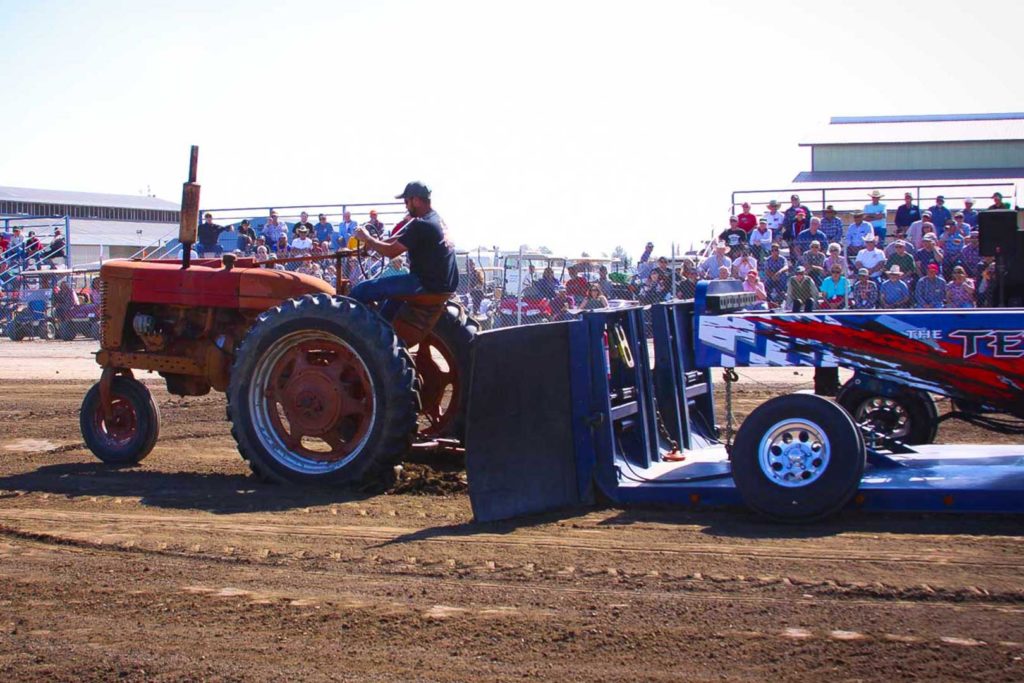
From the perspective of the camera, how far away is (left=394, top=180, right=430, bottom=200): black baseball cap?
7895 millimetres

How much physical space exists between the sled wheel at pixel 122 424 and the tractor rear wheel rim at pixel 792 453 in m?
4.90

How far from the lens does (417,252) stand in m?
7.88

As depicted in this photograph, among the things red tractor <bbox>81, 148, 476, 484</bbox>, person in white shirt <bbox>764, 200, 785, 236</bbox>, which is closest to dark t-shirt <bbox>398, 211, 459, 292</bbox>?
red tractor <bbox>81, 148, 476, 484</bbox>

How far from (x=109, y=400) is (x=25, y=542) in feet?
8.85

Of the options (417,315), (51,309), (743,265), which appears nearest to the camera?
(417,315)

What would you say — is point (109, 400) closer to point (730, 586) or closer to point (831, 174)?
point (730, 586)

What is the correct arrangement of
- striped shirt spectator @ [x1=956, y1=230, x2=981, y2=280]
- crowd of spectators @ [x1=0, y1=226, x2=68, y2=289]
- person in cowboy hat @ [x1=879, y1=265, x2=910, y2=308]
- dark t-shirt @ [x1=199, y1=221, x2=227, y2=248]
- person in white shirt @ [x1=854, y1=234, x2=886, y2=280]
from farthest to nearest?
crowd of spectators @ [x1=0, y1=226, x2=68, y2=289], dark t-shirt @ [x1=199, y1=221, x2=227, y2=248], person in white shirt @ [x1=854, y1=234, x2=886, y2=280], striped shirt spectator @ [x1=956, y1=230, x2=981, y2=280], person in cowboy hat @ [x1=879, y1=265, x2=910, y2=308]

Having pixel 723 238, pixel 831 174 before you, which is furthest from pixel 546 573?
pixel 831 174

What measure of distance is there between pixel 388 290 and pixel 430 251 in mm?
423

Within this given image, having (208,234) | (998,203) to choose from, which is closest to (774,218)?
(998,203)

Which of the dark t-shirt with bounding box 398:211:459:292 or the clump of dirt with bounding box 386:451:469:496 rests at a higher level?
the dark t-shirt with bounding box 398:211:459:292

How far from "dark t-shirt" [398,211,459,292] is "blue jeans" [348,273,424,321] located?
6 cm

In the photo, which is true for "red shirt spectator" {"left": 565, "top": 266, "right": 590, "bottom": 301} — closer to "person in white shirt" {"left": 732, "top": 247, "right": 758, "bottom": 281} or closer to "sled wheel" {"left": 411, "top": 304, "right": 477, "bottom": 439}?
"person in white shirt" {"left": 732, "top": 247, "right": 758, "bottom": 281}

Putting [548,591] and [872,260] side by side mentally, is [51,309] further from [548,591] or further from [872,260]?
[548,591]
